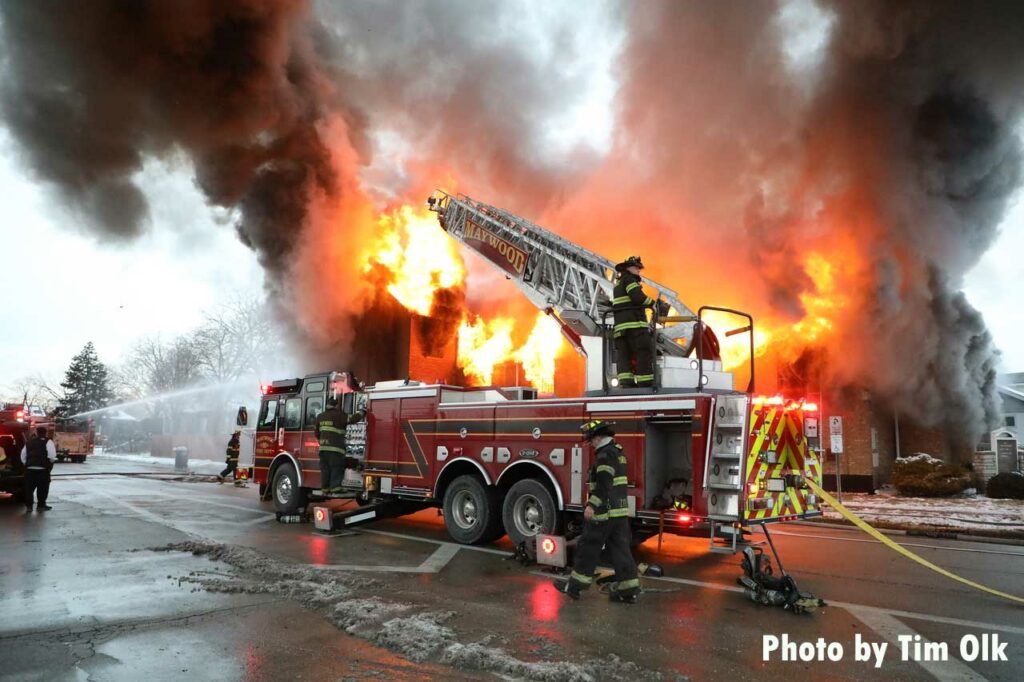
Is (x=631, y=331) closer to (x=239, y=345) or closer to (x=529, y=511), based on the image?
(x=529, y=511)

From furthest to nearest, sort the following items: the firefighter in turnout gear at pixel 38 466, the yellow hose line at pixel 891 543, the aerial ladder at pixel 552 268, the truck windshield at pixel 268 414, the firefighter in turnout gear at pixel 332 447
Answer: the aerial ladder at pixel 552 268
the truck windshield at pixel 268 414
the firefighter in turnout gear at pixel 38 466
the firefighter in turnout gear at pixel 332 447
the yellow hose line at pixel 891 543

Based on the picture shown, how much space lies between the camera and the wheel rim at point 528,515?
7492mm

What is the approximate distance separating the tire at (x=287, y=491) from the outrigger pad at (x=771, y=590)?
7.12 meters

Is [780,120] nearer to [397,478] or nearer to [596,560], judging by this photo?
[397,478]

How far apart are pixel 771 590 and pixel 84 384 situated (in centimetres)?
6277

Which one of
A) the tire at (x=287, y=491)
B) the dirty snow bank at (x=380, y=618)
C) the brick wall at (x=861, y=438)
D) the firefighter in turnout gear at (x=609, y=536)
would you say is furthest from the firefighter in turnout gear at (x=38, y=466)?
the brick wall at (x=861, y=438)

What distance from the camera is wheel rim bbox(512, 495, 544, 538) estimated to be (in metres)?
7.49

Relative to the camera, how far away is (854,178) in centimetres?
1612

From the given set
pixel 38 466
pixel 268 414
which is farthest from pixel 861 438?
pixel 38 466

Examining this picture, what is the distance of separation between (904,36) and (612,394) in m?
14.4

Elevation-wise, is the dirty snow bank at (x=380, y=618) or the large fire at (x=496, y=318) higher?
the large fire at (x=496, y=318)

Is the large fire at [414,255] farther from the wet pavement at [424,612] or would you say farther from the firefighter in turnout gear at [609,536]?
the firefighter in turnout gear at [609,536]

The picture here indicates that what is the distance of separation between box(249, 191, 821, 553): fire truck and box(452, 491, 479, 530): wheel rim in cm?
2

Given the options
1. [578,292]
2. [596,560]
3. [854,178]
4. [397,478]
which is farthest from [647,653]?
[854,178]
